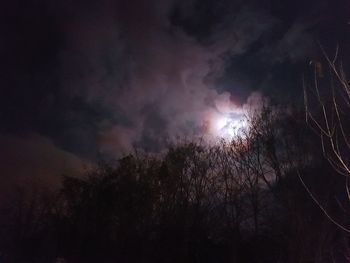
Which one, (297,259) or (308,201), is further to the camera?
(308,201)

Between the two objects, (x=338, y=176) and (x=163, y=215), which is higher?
(x=163, y=215)

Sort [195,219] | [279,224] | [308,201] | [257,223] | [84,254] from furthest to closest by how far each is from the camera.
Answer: [84,254] → [195,219] → [257,223] → [279,224] → [308,201]

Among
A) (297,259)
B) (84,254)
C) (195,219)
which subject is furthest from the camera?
(84,254)

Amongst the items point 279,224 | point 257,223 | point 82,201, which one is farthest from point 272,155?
point 82,201

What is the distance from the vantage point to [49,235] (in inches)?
2163

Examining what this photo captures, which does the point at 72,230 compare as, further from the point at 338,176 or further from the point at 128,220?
the point at 338,176

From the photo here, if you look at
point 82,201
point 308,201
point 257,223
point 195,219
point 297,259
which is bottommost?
point 297,259

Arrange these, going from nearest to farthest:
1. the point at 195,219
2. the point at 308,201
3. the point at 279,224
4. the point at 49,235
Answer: the point at 308,201, the point at 279,224, the point at 195,219, the point at 49,235

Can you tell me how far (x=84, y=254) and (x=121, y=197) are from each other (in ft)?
23.3

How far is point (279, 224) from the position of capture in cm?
3356

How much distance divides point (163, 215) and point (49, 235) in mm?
14134

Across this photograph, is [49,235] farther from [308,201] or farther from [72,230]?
[308,201]

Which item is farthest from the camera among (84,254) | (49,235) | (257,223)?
(49,235)

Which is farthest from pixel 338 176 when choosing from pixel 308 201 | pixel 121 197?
pixel 121 197
